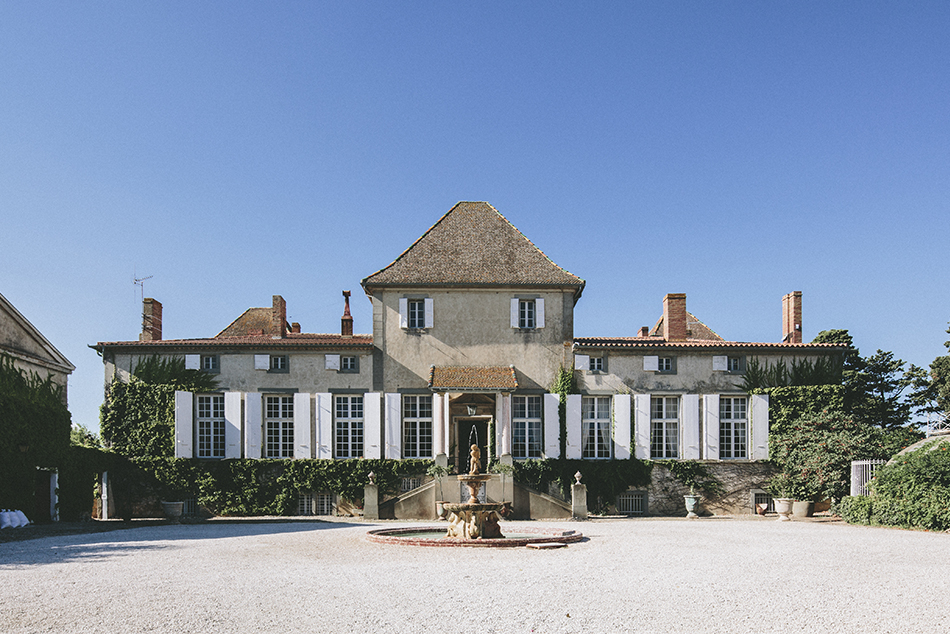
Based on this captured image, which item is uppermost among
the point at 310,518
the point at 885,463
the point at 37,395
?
the point at 37,395

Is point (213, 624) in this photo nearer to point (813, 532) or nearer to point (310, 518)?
point (813, 532)

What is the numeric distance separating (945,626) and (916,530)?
12.1m

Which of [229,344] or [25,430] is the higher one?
[229,344]

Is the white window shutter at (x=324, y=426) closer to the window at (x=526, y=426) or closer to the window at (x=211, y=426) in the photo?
the window at (x=211, y=426)

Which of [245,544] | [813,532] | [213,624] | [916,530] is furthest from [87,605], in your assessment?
[916,530]

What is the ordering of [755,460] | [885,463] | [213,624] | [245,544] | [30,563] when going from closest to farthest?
[213,624], [30,563], [245,544], [885,463], [755,460]

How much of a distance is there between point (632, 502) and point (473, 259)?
30.2 feet

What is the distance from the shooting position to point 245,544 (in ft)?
49.4

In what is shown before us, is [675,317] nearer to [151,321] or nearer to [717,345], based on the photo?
[717,345]

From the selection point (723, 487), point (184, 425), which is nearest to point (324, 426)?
point (184, 425)

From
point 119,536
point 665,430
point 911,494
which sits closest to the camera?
point 119,536

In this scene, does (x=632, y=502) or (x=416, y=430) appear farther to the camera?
(x=416, y=430)

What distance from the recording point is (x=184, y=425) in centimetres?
2531

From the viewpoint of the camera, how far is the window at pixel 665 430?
84.7 feet
